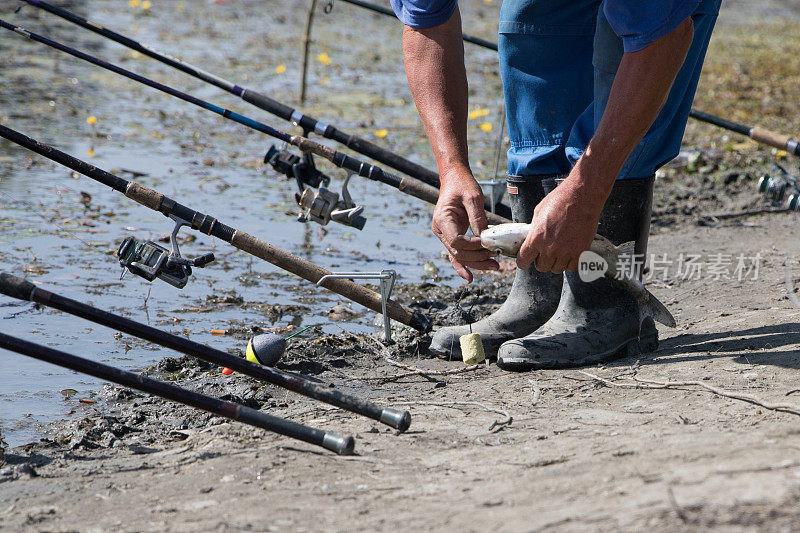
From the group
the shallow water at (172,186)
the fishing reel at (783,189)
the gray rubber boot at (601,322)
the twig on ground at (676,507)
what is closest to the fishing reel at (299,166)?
the shallow water at (172,186)

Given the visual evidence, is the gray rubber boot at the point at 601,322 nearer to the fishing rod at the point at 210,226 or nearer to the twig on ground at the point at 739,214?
the fishing rod at the point at 210,226

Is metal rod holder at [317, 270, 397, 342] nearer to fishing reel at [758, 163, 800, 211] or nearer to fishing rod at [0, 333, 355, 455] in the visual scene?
fishing rod at [0, 333, 355, 455]

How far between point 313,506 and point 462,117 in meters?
1.48

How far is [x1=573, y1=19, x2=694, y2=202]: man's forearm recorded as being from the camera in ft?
8.15

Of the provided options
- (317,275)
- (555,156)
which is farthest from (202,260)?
A: (555,156)

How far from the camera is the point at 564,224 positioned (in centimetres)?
261

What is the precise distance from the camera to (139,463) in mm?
2531

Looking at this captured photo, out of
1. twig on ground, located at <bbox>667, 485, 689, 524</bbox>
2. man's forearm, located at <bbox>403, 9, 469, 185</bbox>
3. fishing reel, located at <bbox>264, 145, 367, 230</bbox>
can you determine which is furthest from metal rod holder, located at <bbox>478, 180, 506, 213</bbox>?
twig on ground, located at <bbox>667, 485, 689, 524</bbox>

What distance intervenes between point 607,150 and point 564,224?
233 mm

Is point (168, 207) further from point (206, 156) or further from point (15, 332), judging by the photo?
point (206, 156)

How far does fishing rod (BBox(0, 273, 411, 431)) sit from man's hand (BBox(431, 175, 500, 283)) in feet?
1.82

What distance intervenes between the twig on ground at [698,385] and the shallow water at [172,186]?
128 centimetres

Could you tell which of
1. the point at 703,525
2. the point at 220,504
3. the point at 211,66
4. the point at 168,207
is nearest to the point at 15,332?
the point at 168,207

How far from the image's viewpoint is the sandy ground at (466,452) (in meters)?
1.92
